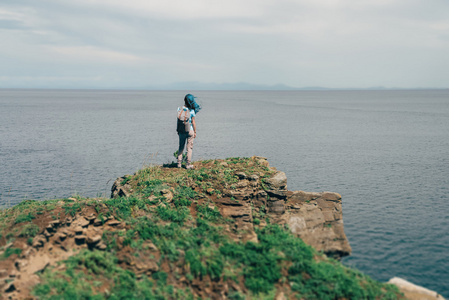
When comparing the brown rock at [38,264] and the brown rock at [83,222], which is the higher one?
the brown rock at [83,222]

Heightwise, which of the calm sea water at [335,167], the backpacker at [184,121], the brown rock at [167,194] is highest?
the backpacker at [184,121]

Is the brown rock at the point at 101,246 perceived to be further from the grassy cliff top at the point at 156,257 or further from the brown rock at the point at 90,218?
the brown rock at the point at 90,218

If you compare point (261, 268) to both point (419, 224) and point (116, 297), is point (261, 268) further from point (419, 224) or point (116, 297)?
point (419, 224)

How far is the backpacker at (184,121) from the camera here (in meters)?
19.3

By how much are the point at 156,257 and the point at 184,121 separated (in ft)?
29.6

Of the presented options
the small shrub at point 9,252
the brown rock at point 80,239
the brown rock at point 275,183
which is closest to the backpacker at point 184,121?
the brown rock at point 275,183

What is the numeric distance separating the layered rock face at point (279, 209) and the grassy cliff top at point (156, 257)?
647 millimetres

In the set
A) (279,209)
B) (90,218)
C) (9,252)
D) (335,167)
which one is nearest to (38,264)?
(9,252)

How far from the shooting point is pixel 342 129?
7619cm

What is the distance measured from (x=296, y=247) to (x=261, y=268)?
225 centimetres

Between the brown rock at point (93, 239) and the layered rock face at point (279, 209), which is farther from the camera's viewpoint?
the layered rock face at point (279, 209)

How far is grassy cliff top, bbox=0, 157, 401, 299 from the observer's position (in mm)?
11062

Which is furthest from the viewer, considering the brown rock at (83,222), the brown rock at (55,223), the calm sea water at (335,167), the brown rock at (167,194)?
the calm sea water at (335,167)

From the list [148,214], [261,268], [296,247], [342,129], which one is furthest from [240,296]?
[342,129]
